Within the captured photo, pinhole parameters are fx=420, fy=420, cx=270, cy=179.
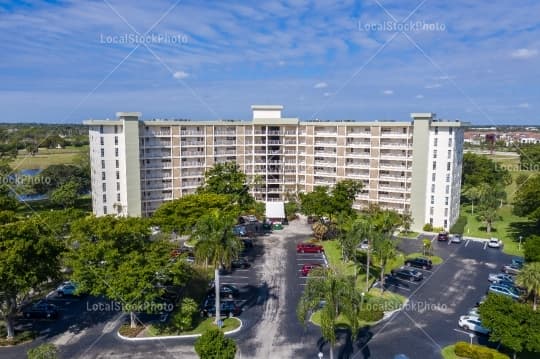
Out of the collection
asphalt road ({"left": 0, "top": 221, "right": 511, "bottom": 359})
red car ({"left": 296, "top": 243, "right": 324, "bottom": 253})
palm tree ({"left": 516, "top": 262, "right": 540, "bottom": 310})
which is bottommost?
asphalt road ({"left": 0, "top": 221, "right": 511, "bottom": 359})

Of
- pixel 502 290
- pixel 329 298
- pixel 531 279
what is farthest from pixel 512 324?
pixel 502 290

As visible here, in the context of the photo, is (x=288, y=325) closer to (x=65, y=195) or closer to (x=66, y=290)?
(x=66, y=290)

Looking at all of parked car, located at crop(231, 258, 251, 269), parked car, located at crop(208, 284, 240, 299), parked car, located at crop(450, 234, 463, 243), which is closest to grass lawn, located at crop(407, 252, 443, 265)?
parked car, located at crop(450, 234, 463, 243)

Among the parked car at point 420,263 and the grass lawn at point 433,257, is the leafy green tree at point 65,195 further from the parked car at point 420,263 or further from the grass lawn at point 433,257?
the parked car at point 420,263

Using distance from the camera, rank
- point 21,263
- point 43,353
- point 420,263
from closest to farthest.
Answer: point 43,353
point 21,263
point 420,263

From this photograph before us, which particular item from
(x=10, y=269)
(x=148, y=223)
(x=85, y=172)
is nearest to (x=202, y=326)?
(x=148, y=223)

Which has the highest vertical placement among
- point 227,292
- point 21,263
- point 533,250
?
point 21,263

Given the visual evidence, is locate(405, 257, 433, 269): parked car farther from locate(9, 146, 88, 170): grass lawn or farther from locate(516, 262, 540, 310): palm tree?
locate(9, 146, 88, 170): grass lawn
